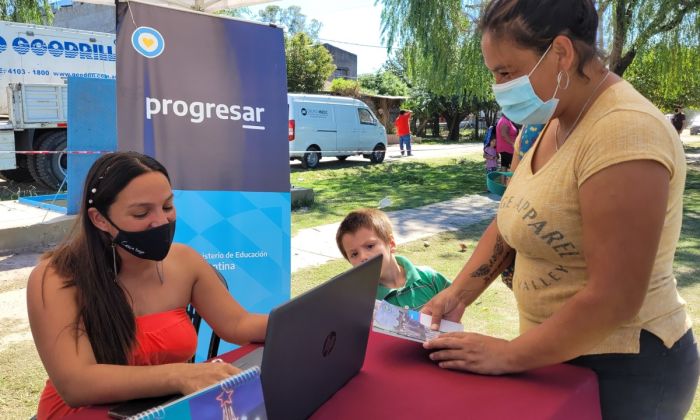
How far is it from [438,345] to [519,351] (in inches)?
8.0

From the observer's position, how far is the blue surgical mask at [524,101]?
Result: 1293 millimetres

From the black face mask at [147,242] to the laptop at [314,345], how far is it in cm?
56

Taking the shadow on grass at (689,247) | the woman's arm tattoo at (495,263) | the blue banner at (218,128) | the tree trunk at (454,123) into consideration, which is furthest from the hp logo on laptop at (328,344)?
the tree trunk at (454,123)

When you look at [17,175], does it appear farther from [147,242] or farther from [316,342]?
[316,342]

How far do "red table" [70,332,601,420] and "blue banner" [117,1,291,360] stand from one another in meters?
1.83

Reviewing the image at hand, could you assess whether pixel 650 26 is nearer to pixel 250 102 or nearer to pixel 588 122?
pixel 250 102

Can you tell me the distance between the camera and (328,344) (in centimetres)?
114

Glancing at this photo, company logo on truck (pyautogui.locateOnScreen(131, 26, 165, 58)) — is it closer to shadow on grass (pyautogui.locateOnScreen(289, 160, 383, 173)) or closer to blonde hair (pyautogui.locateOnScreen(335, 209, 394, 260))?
blonde hair (pyautogui.locateOnScreen(335, 209, 394, 260))

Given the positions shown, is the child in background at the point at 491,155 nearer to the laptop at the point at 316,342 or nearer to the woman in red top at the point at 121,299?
the woman in red top at the point at 121,299

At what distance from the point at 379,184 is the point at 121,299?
9.99 meters

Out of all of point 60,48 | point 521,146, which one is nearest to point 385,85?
point 60,48

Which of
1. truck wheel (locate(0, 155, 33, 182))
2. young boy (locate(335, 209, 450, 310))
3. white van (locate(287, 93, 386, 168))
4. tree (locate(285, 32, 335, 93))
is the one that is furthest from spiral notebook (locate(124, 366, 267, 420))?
tree (locate(285, 32, 335, 93))

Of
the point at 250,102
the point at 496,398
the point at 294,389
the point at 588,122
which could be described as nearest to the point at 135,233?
the point at 294,389

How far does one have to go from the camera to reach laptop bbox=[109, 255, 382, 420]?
96 centimetres
